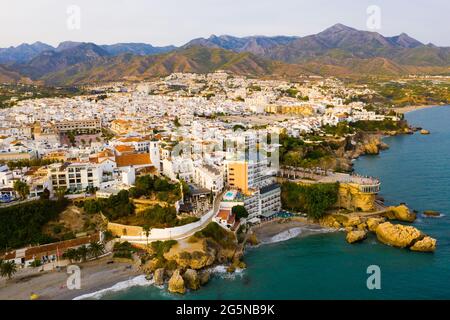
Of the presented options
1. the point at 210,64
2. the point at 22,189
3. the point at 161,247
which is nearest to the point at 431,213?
the point at 161,247

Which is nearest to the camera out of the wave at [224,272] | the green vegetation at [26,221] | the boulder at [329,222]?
the wave at [224,272]

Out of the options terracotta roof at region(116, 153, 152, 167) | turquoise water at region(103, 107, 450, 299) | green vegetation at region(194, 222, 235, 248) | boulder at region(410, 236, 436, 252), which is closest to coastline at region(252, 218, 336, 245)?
turquoise water at region(103, 107, 450, 299)

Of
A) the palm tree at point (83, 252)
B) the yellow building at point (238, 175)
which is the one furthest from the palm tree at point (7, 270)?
the yellow building at point (238, 175)

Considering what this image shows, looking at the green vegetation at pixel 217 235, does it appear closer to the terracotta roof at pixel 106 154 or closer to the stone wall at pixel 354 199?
the stone wall at pixel 354 199

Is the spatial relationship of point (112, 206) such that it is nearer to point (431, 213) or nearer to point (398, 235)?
point (398, 235)
